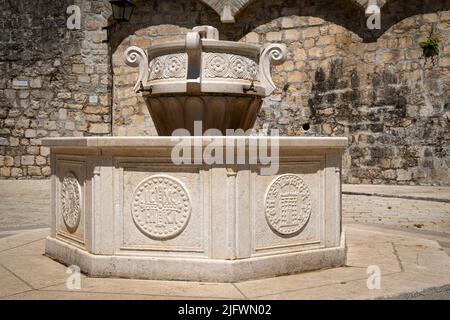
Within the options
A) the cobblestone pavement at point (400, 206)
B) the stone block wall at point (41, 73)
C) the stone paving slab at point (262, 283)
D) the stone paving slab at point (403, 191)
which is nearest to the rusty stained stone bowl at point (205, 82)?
the stone paving slab at point (262, 283)

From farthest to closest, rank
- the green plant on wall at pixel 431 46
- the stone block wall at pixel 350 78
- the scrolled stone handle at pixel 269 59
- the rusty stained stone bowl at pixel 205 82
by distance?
the stone block wall at pixel 350 78
the green plant on wall at pixel 431 46
the scrolled stone handle at pixel 269 59
the rusty stained stone bowl at pixel 205 82

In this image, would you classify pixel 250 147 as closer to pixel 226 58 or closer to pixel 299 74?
pixel 226 58

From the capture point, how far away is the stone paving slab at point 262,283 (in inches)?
137

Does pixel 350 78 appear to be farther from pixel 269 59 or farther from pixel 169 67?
pixel 169 67

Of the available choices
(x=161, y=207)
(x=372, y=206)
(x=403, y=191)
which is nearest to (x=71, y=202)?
(x=161, y=207)

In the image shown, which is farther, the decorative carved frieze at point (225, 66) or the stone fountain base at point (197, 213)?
the decorative carved frieze at point (225, 66)

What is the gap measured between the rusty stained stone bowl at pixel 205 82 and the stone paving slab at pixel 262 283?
5.04 feet

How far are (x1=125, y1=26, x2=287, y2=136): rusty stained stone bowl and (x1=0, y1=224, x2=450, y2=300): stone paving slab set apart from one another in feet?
5.04

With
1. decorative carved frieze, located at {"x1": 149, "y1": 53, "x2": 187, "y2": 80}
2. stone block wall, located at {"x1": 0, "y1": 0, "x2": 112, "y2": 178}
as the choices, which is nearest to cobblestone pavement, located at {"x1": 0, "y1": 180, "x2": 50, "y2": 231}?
stone block wall, located at {"x1": 0, "y1": 0, "x2": 112, "y2": 178}

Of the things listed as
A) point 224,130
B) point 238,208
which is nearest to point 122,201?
point 238,208

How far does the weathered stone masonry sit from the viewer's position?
38.2ft

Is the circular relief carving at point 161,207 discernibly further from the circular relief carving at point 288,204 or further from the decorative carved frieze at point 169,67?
the decorative carved frieze at point 169,67

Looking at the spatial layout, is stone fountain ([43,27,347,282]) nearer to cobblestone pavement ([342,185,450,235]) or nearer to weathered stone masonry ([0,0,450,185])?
cobblestone pavement ([342,185,450,235])
